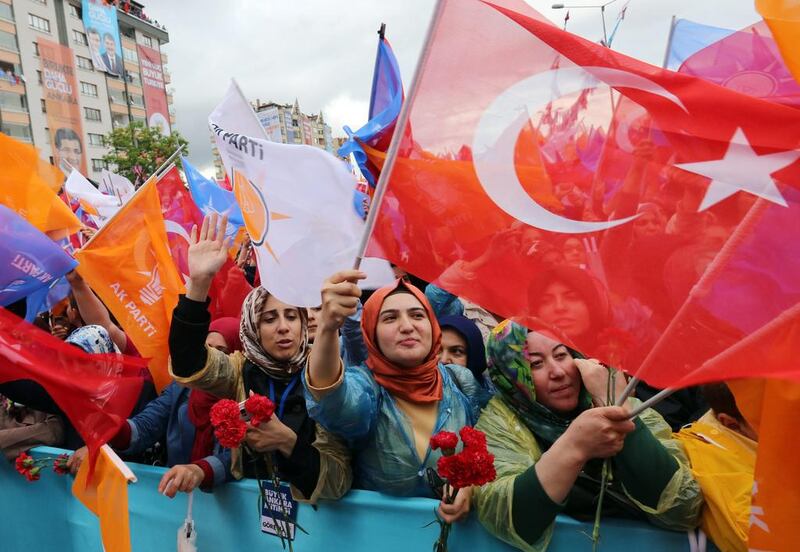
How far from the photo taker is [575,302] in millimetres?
1576

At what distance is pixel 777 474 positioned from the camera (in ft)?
4.56

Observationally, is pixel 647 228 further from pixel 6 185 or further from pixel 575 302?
pixel 6 185

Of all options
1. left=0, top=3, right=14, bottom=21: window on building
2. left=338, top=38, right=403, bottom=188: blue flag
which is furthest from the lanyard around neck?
left=0, top=3, right=14, bottom=21: window on building

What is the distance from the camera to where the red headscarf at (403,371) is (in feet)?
7.25

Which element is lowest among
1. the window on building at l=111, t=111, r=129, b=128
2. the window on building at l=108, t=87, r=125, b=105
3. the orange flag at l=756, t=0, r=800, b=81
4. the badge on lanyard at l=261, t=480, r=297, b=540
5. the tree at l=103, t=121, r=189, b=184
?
the badge on lanyard at l=261, t=480, r=297, b=540

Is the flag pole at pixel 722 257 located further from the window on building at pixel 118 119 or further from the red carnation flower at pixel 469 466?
the window on building at pixel 118 119

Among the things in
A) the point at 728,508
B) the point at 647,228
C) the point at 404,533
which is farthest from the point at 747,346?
the point at 404,533

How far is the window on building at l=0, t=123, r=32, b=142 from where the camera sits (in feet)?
143

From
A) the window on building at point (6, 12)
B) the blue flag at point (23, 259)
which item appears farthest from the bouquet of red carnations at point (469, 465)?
the window on building at point (6, 12)

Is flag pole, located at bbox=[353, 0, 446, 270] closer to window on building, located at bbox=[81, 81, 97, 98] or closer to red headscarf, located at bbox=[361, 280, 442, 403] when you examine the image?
red headscarf, located at bbox=[361, 280, 442, 403]

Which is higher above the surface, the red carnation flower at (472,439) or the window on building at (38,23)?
the window on building at (38,23)

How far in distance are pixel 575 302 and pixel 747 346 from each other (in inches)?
16.2

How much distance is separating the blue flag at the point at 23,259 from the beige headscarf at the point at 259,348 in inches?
50.3

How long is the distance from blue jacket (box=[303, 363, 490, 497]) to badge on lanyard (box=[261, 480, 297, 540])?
0.27 meters
